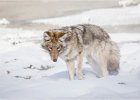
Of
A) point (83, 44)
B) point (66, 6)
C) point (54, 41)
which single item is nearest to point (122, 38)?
point (83, 44)

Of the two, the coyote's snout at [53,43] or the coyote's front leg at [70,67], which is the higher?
the coyote's snout at [53,43]

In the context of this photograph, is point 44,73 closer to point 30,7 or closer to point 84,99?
point 84,99

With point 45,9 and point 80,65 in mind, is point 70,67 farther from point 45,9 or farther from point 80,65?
point 45,9

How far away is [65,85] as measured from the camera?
19.6 feet

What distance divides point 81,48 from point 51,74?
204 centimetres

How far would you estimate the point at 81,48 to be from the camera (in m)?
8.50

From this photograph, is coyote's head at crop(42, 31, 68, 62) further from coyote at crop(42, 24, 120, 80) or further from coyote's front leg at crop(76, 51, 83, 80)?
coyote's front leg at crop(76, 51, 83, 80)

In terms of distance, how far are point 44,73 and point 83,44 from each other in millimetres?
2339

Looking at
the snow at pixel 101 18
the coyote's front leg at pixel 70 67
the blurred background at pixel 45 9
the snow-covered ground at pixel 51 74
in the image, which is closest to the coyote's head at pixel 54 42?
the snow-covered ground at pixel 51 74

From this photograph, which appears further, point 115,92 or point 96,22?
point 96,22

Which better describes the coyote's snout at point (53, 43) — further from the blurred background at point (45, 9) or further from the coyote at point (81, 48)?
the blurred background at point (45, 9)

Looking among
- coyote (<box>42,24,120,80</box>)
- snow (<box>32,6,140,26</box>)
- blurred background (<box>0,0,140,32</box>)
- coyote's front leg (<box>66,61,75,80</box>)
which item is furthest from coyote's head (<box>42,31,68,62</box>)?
snow (<box>32,6,140,26</box>)

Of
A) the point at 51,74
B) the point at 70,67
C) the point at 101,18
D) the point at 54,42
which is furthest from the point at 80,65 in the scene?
the point at 101,18

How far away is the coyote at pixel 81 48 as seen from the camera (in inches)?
302
